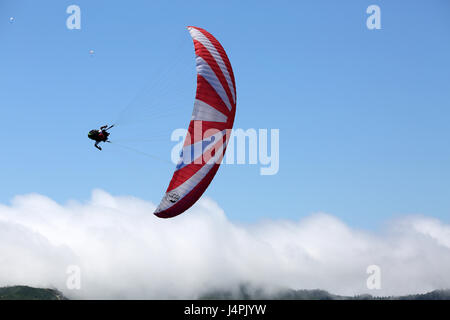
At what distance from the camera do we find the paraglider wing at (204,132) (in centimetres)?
3756

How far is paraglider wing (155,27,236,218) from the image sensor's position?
37562 millimetres

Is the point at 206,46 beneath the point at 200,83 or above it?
above

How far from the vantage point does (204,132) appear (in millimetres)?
38656
